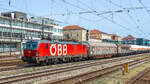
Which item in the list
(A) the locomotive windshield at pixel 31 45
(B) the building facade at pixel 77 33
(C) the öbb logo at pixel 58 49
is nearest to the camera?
(A) the locomotive windshield at pixel 31 45

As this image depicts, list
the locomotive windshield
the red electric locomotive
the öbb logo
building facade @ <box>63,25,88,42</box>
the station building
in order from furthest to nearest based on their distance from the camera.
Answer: building facade @ <box>63,25,88,42</box>, the station building, the öbb logo, the locomotive windshield, the red electric locomotive

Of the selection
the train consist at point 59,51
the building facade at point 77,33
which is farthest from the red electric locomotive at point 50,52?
the building facade at point 77,33

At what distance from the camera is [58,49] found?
2528 centimetres

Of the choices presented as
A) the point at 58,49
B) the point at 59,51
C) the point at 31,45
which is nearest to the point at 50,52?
the point at 58,49

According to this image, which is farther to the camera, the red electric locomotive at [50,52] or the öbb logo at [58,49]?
the öbb logo at [58,49]

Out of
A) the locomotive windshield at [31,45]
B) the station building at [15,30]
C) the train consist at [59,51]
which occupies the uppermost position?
the station building at [15,30]

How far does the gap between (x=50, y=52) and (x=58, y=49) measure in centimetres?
173

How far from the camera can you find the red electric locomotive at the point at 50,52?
866 inches

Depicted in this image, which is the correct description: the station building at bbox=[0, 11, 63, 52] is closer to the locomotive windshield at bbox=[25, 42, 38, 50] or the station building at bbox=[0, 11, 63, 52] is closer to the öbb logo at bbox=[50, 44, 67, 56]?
the öbb logo at bbox=[50, 44, 67, 56]

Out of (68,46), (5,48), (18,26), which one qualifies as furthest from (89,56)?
(18,26)

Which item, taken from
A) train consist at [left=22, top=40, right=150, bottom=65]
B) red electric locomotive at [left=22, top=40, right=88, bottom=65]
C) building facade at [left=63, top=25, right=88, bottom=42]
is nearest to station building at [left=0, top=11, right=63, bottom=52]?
train consist at [left=22, top=40, right=150, bottom=65]

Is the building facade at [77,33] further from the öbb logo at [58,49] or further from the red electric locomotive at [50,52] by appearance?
the öbb logo at [58,49]

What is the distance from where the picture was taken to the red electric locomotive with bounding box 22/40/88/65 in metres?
22.0

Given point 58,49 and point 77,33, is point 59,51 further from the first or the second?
point 77,33
